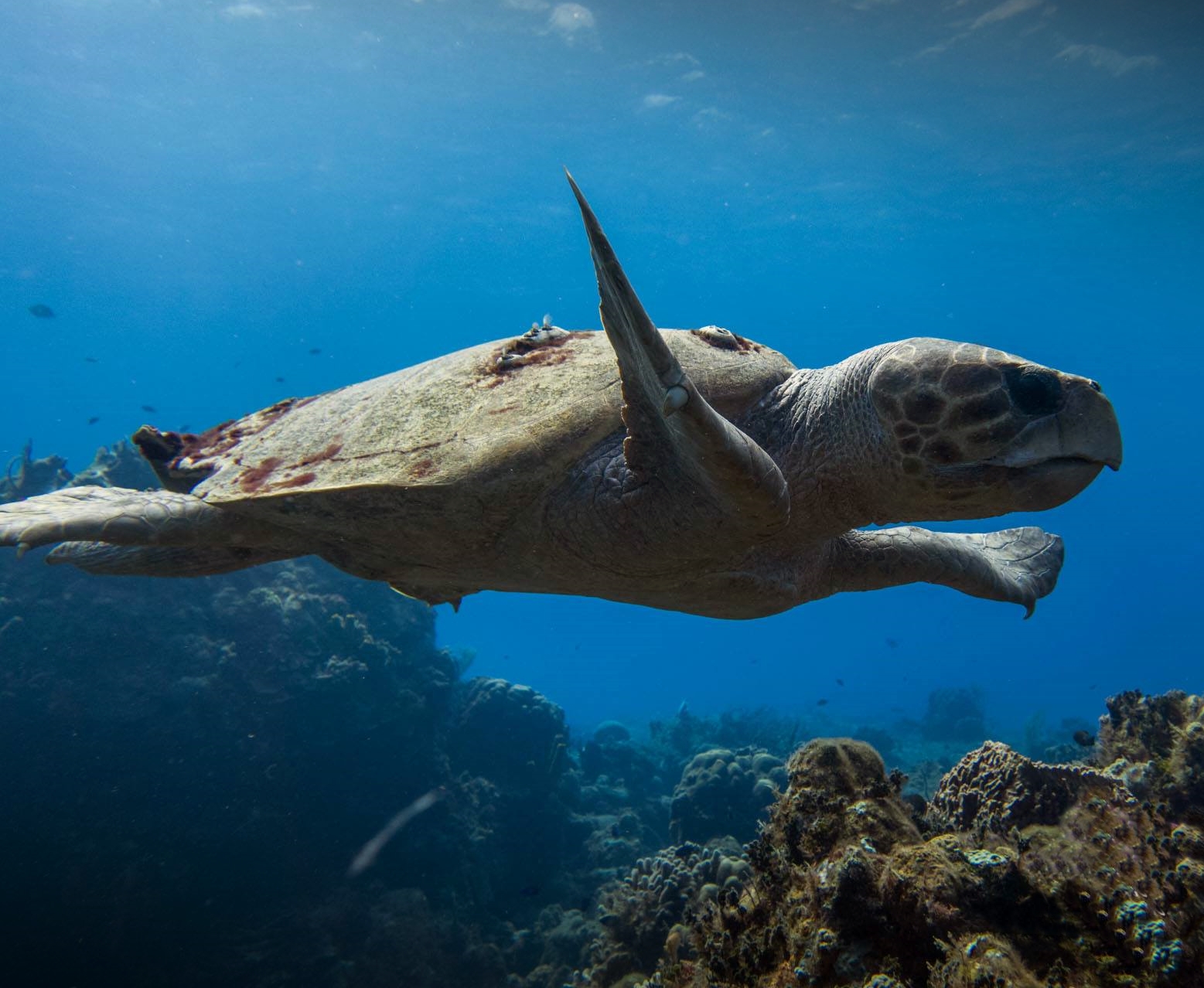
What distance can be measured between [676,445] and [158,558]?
3584 millimetres

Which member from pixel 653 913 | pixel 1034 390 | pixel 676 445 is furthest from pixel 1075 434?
pixel 653 913

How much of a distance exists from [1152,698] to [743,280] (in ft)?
166

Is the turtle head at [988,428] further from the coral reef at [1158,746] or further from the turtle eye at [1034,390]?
the coral reef at [1158,746]

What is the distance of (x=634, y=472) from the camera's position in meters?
2.64

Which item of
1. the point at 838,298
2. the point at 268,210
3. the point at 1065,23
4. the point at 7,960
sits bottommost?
the point at 7,960

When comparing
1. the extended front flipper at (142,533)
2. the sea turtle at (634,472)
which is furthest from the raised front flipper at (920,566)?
the extended front flipper at (142,533)

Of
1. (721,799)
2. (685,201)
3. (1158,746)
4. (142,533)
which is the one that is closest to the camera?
(142,533)

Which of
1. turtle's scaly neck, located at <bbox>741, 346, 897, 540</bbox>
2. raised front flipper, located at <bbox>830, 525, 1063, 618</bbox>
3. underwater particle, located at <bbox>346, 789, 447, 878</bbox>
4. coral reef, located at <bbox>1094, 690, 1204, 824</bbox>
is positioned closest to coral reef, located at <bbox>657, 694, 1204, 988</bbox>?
raised front flipper, located at <bbox>830, 525, 1063, 618</bbox>

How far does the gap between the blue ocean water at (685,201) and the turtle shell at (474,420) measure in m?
20.2

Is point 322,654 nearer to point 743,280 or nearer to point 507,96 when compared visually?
point 507,96

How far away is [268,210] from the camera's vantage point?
175 ft

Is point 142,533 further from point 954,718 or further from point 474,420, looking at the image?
point 954,718

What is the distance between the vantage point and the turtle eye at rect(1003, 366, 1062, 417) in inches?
93.5

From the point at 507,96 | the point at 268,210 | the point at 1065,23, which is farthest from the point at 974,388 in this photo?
the point at 268,210
